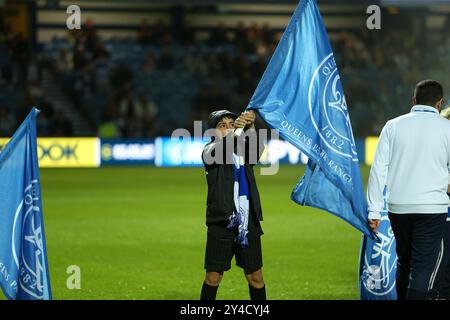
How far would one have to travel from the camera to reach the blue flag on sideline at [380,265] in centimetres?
757

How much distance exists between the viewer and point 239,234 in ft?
22.3

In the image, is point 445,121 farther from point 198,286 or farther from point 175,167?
point 175,167

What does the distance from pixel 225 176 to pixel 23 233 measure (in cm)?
155

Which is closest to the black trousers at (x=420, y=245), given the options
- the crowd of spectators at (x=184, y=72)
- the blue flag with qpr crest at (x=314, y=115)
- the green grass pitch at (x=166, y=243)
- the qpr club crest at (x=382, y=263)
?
the blue flag with qpr crest at (x=314, y=115)

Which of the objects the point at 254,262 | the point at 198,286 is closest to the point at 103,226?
the point at 198,286

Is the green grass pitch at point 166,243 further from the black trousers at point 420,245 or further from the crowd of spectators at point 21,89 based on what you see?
the crowd of spectators at point 21,89

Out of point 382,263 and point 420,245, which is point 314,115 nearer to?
point 420,245

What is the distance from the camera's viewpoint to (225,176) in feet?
22.7

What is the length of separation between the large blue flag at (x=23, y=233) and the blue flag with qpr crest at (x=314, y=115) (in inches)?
68.6

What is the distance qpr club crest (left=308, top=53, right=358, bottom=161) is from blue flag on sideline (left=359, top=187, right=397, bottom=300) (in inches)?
37.6

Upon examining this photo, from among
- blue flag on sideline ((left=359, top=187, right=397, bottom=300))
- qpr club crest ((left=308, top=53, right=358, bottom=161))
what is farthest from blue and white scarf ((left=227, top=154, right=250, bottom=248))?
blue flag on sideline ((left=359, top=187, right=397, bottom=300))

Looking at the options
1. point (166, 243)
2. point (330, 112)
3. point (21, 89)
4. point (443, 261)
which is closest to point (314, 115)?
point (330, 112)

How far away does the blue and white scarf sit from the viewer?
22.3 feet

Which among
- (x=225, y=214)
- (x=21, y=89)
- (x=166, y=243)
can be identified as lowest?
(x=166, y=243)
